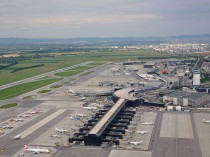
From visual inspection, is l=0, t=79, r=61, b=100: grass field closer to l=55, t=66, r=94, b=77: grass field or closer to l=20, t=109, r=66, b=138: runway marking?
l=55, t=66, r=94, b=77: grass field

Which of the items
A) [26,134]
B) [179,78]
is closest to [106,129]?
[26,134]

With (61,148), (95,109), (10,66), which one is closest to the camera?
(61,148)

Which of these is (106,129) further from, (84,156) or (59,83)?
(59,83)

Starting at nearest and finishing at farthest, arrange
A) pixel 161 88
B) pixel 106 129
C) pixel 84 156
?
pixel 84 156, pixel 106 129, pixel 161 88

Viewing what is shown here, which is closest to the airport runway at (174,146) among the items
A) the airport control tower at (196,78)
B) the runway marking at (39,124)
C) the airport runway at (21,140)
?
the airport runway at (21,140)

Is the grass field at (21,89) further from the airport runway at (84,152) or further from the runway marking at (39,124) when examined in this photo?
the airport runway at (84,152)

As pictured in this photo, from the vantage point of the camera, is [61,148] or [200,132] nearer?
[61,148]

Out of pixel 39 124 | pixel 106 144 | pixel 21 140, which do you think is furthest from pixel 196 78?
pixel 21 140
